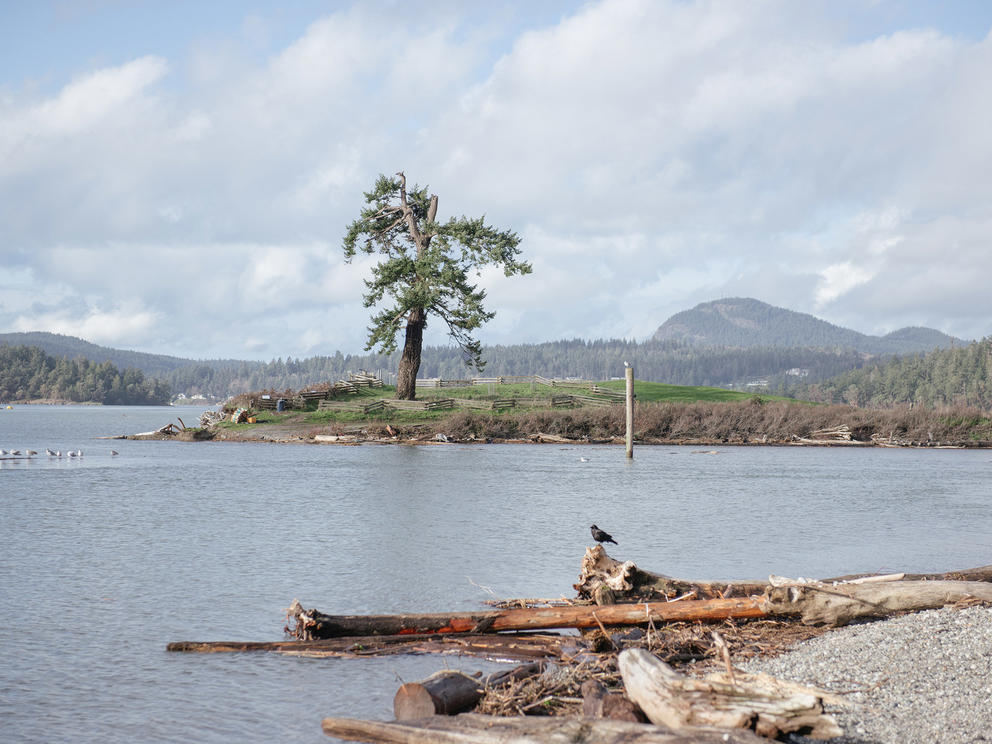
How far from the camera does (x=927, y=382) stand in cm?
15600

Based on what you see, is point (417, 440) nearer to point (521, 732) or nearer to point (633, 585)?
point (633, 585)

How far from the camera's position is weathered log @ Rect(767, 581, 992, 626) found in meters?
11.5

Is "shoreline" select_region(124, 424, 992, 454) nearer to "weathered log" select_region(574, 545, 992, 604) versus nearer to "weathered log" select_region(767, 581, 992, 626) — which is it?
"weathered log" select_region(574, 545, 992, 604)

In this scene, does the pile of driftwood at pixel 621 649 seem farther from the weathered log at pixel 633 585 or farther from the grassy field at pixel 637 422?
the grassy field at pixel 637 422

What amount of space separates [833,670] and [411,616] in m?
5.06

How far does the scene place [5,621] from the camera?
42.2 feet

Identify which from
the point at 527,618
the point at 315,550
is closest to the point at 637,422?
the point at 315,550

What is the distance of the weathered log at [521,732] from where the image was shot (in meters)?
6.83

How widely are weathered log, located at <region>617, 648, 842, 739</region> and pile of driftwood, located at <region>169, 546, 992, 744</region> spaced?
0.01m

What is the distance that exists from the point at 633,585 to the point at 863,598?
118 inches

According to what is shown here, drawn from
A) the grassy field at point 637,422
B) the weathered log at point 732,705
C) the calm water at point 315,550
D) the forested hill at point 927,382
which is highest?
the forested hill at point 927,382

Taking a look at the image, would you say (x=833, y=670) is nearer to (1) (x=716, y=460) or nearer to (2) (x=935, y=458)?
(1) (x=716, y=460)

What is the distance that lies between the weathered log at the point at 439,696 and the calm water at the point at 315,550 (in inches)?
30.0

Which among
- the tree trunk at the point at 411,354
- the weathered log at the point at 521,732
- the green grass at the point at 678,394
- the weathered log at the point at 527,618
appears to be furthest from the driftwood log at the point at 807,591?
the green grass at the point at 678,394
